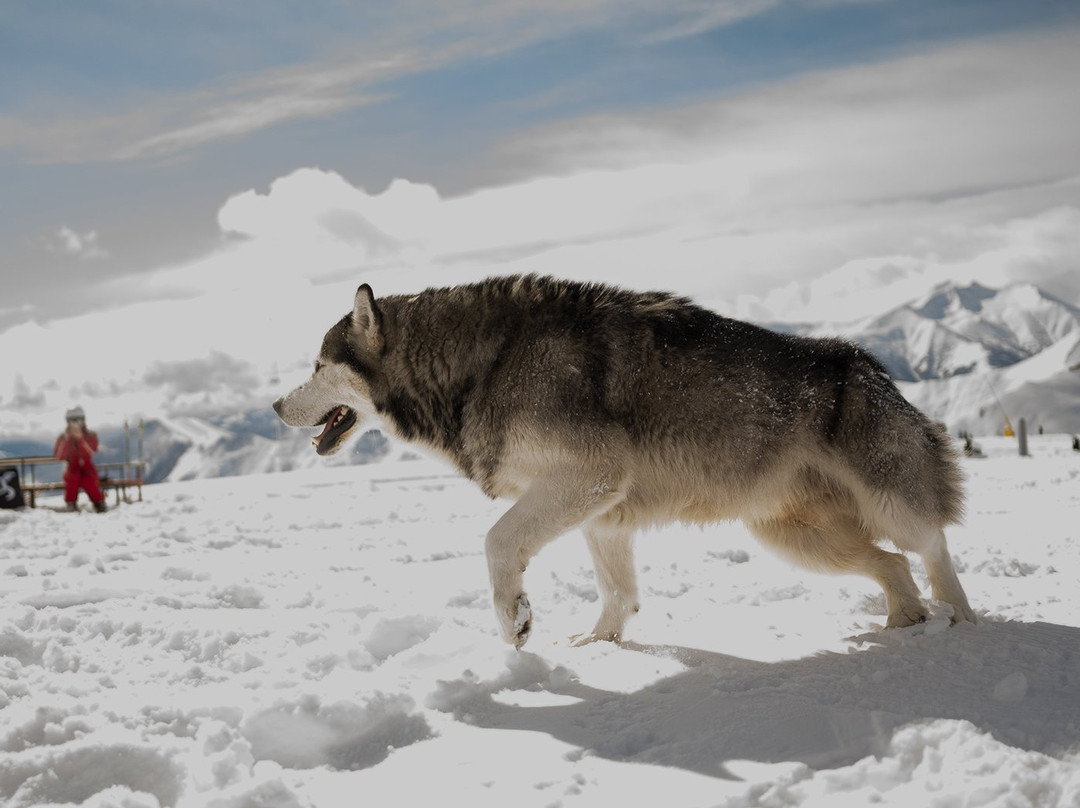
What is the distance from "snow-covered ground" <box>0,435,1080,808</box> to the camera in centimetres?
347

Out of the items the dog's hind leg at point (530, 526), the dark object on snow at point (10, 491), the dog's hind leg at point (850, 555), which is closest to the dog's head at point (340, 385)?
the dog's hind leg at point (530, 526)

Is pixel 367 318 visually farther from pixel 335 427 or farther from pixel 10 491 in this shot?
pixel 10 491

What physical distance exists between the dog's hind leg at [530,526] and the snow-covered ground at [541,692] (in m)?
0.20

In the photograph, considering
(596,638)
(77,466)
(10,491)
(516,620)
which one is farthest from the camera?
(77,466)

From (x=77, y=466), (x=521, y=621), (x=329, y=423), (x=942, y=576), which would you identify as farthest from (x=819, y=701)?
(x=77, y=466)

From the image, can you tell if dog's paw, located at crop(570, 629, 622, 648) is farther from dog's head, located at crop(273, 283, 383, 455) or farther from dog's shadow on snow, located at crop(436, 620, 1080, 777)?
dog's head, located at crop(273, 283, 383, 455)

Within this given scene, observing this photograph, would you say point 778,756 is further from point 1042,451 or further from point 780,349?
point 1042,451

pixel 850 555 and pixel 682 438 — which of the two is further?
pixel 850 555

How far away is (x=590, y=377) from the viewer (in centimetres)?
533

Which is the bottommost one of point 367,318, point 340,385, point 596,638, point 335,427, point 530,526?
point 596,638

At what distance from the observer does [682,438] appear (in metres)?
5.24

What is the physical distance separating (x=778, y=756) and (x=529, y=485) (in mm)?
2101

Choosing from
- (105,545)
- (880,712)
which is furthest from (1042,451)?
(880,712)

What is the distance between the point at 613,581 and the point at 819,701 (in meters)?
1.92
